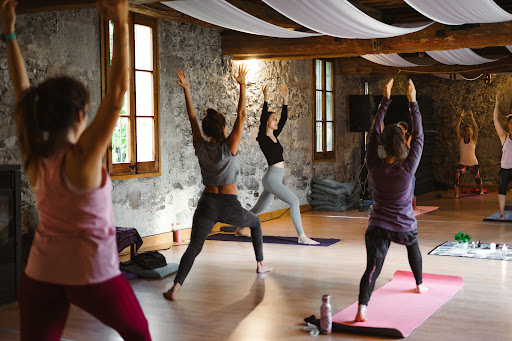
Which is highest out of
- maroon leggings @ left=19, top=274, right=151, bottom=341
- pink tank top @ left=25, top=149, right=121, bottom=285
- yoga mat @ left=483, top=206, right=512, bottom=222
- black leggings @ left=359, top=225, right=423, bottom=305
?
pink tank top @ left=25, top=149, right=121, bottom=285

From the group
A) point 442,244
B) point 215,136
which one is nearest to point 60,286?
point 215,136

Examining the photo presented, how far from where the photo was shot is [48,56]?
6.14 m

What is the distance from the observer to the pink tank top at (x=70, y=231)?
1.88 meters

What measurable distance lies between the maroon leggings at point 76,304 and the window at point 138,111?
4943mm

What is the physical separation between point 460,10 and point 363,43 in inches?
90.7

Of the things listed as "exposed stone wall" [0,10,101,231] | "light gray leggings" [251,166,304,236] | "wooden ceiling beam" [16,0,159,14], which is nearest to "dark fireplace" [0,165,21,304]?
"exposed stone wall" [0,10,101,231]

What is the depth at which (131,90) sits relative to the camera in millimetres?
7180

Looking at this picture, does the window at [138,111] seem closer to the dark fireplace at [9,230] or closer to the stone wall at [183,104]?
the stone wall at [183,104]

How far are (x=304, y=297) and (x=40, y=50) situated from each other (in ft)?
11.0

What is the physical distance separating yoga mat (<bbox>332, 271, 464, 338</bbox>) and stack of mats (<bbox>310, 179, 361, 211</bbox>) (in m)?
5.28

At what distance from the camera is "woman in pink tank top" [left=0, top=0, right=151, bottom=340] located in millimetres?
1863

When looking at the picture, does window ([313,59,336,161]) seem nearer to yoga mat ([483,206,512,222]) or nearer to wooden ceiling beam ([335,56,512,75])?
wooden ceiling beam ([335,56,512,75])

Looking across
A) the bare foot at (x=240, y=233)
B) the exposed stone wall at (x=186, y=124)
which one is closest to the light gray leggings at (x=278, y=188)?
the bare foot at (x=240, y=233)

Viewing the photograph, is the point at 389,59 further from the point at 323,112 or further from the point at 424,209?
the point at 424,209
